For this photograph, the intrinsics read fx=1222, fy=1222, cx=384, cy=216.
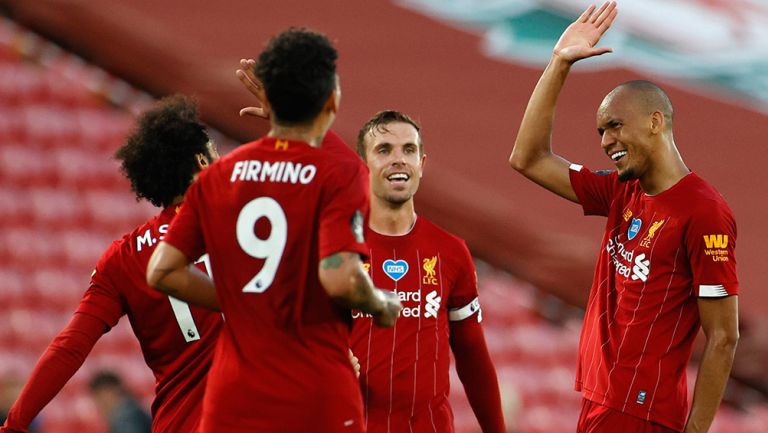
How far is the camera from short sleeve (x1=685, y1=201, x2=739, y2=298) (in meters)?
4.02

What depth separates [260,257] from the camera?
10.8 feet

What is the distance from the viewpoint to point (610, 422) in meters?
4.26

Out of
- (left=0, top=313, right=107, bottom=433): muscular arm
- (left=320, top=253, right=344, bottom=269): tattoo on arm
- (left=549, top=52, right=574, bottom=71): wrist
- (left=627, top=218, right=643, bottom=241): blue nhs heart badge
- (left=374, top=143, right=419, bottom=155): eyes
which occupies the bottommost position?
(left=0, top=313, right=107, bottom=433): muscular arm

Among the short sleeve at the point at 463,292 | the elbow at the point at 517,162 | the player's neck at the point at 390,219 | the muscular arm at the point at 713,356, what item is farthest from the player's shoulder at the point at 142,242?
the muscular arm at the point at 713,356

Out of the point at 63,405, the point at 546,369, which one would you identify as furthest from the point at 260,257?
the point at 546,369

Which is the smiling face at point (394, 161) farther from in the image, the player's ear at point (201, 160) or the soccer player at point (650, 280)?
the player's ear at point (201, 160)

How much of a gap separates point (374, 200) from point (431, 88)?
8.08 metres

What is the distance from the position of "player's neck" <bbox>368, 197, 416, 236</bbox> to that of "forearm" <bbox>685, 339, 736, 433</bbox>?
121 cm

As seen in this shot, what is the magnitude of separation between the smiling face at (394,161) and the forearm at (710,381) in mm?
1229

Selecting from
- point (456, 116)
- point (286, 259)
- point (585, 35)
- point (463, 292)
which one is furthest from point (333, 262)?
point (456, 116)

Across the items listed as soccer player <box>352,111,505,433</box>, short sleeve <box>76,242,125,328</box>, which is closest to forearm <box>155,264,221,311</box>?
short sleeve <box>76,242,125,328</box>

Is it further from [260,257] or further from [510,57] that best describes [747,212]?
[260,257]

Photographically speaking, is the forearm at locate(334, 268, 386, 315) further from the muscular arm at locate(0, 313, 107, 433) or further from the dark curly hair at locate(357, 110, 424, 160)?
the dark curly hair at locate(357, 110, 424, 160)

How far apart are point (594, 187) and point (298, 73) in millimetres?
1599
